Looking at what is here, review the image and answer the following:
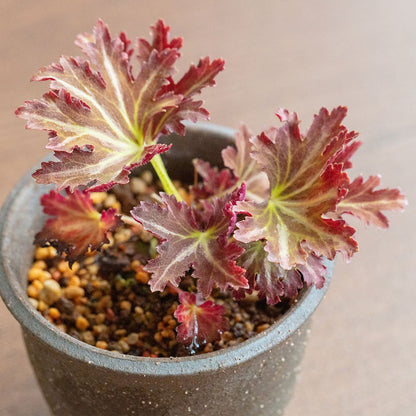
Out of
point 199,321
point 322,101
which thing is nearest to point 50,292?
point 199,321

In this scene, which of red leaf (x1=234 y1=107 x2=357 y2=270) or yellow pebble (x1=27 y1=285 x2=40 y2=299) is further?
yellow pebble (x1=27 y1=285 x2=40 y2=299)

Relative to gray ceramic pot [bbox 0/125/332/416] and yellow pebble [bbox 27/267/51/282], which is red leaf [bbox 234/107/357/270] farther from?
yellow pebble [bbox 27/267/51/282]

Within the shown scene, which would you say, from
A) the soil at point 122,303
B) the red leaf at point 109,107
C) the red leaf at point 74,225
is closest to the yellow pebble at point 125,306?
the soil at point 122,303

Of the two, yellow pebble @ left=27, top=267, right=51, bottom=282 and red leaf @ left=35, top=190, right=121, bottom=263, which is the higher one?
red leaf @ left=35, top=190, right=121, bottom=263

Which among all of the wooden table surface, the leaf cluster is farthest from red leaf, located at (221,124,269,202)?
the wooden table surface

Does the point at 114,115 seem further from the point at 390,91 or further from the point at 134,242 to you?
the point at 390,91

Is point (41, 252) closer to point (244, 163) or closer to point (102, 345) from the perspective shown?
point (102, 345)
